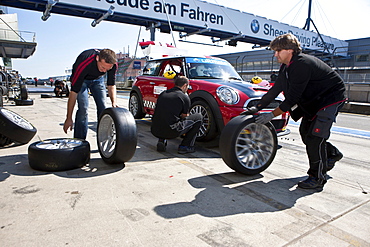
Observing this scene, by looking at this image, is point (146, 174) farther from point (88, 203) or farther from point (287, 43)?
point (287, 43)

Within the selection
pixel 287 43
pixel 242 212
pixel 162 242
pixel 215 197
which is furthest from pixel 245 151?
pixel 162 242

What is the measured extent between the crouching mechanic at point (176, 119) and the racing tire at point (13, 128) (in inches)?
72.2

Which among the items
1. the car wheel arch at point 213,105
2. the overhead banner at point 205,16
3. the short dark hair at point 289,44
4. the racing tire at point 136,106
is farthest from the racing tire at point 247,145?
the overhead banner at point 205,16

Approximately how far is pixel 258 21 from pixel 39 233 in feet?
111

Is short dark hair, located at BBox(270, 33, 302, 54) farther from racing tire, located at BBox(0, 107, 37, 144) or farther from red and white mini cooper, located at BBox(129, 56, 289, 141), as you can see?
racing tire, located at BBox(0, 107, 37, 144)

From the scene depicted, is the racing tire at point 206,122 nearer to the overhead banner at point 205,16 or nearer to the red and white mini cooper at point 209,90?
the red and white mini cooper at point 209,90

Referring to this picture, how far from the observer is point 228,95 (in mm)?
4234

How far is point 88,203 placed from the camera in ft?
7.47

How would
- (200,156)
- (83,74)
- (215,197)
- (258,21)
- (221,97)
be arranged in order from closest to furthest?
(215,197), (83,74), (200,156), (221,97), (258,21)

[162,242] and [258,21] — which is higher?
[258,21]

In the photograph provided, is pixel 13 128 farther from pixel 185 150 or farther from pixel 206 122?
pixel 206 122

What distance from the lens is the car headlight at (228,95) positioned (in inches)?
164

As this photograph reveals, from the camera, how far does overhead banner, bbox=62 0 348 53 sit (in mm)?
22125

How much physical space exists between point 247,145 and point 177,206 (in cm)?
127
